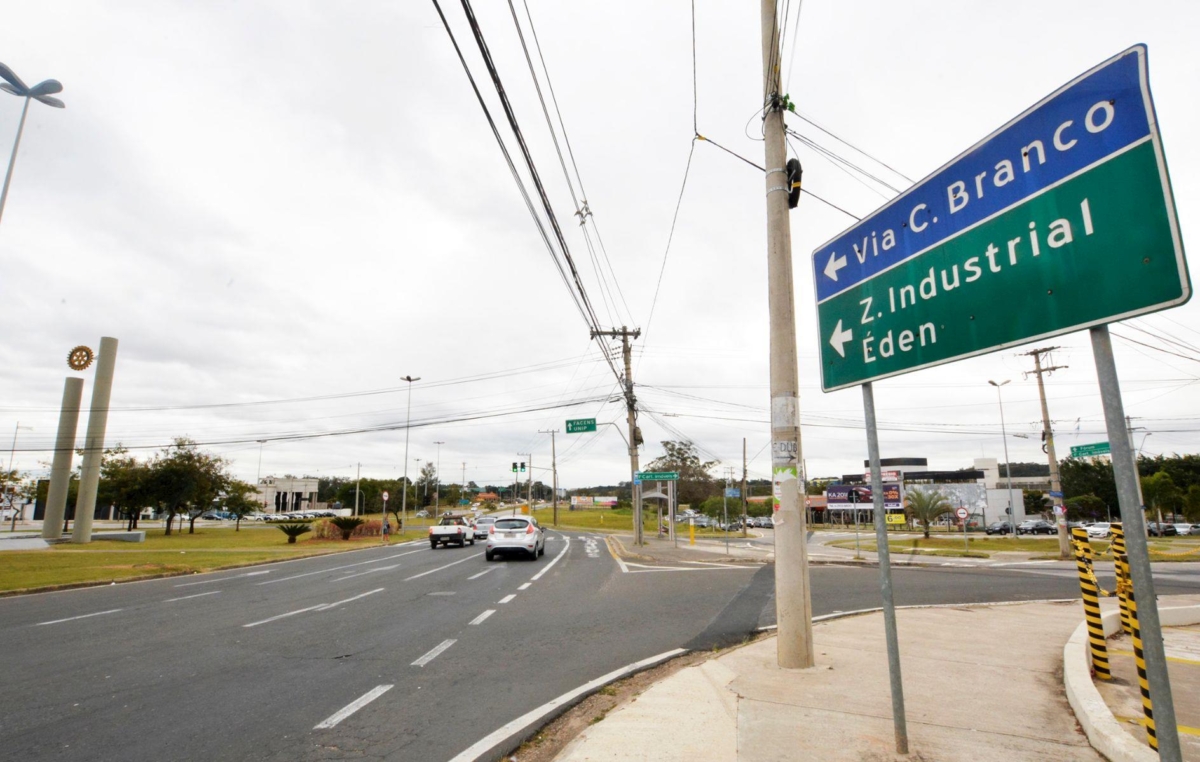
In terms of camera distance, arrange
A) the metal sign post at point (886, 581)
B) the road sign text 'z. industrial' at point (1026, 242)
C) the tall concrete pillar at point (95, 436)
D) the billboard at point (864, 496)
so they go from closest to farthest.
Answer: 1. the road sign text 'z. industrial' at point (1026, 242)
2. the metal sign post at point (886, 581)
3. the billboard at point (864, 496)
4. the tall concrete pillar at point (95, 436)

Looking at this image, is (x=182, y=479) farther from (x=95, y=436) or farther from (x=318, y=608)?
(x=318, y=608)

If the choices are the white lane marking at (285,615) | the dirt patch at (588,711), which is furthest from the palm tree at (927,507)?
the white lane marking at (285,615)

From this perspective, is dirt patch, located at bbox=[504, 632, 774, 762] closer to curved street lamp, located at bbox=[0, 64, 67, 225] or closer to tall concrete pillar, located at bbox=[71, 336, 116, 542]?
curved street lamp, located at bbox=[0, 64, 67, 225]

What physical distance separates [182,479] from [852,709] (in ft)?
163

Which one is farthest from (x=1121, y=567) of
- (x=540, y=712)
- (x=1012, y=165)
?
(x=540, y=712)

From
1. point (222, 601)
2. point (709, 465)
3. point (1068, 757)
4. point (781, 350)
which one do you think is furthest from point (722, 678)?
point (709, 465)

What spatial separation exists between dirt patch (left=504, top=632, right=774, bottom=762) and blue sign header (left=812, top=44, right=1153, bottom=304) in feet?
13.1

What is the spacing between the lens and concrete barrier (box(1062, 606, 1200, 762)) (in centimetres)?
385

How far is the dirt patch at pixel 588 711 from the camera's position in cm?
446

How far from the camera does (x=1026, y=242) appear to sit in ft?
9.58

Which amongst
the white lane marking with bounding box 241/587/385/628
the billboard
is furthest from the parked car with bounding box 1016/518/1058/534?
the white lane marking with bounding box 241/587/385/628

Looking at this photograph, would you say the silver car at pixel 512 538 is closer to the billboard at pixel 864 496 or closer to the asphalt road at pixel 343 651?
the asphalt road at pixel 343 651

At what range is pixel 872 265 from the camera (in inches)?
163

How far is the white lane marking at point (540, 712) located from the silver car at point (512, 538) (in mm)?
14664
